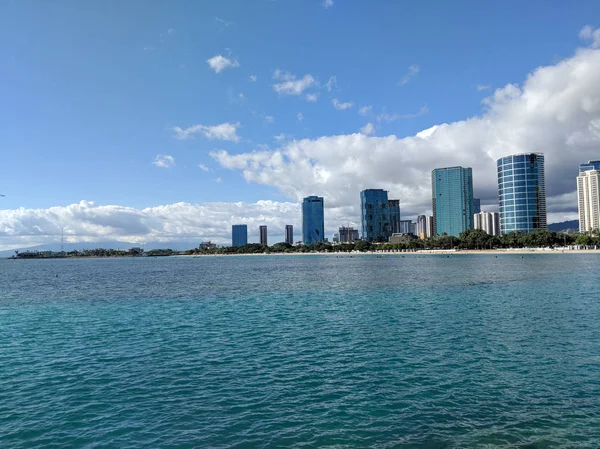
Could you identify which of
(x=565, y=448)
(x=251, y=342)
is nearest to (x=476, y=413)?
(x=565, y=448)

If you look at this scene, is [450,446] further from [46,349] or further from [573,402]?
[46,349]

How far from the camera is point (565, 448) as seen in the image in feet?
44.2

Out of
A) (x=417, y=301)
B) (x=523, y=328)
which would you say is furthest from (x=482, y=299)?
(x=523, y=328)

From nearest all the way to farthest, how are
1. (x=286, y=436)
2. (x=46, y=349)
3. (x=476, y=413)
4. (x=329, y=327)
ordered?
1. (x=286, y=436)
2. (x=476, y=413)
3. (x=46, y=349)
4. (x=329, y=327)

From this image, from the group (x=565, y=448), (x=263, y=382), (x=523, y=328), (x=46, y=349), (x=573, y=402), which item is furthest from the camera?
(x=523, y=328)

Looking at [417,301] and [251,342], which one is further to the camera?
→ [417,301]

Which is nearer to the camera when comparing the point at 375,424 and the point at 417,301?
the point at 375,424

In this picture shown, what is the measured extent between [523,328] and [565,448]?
67.9ft

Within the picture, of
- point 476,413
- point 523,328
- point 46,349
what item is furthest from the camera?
point 523,328

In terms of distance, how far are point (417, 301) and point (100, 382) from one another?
37.1m

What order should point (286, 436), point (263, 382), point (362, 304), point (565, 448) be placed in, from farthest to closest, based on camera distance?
point (362, 304)
point (263, 382)
point (286, 436)
point (565, 448)

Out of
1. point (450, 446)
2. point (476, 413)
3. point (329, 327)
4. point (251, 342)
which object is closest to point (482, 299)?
point (329, 327)

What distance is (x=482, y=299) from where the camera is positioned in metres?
50.3

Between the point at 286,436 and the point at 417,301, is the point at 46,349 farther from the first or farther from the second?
the point at 417,301
